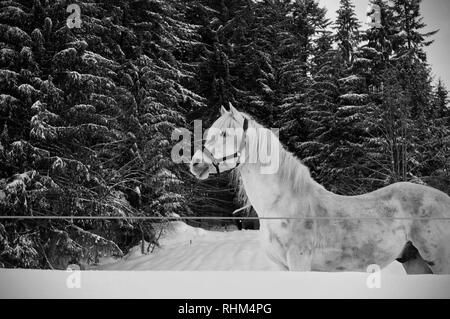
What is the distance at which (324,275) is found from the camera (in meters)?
2.07

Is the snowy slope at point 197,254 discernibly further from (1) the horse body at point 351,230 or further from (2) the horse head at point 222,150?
(2) the horse head at point 222,150

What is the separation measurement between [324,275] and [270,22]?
44.4 feet

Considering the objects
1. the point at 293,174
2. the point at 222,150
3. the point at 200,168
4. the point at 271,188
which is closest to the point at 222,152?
the point at 222,150

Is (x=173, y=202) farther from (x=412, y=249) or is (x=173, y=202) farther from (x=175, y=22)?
(x=412, y=249)

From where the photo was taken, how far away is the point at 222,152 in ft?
8.11

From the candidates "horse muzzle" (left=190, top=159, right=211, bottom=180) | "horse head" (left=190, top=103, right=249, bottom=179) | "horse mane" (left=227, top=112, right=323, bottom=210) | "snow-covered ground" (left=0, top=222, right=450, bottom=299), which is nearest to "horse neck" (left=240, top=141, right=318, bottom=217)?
"horse mane" (left=227, top=112, right=323, bottom=210)

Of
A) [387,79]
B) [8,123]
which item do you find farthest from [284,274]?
[387,79]

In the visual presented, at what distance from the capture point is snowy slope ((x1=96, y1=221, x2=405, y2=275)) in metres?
8.62

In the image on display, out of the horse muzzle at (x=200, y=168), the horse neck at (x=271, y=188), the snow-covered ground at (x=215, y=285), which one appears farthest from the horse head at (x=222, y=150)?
the snow-covered ground at (x=215, y=285)

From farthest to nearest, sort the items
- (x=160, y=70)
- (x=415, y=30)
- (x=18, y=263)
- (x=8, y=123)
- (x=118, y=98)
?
(x=415, y=30) < (x=160, y=70) < (x=118, y=98) < (x=8, y=123) < (x=18, y=263)

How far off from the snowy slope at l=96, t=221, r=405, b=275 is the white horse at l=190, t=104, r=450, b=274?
5.27 m

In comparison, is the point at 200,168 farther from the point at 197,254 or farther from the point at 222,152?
the point at 197,254

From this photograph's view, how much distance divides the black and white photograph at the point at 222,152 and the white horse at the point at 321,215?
0.01 m

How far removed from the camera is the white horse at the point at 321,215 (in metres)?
2.30
